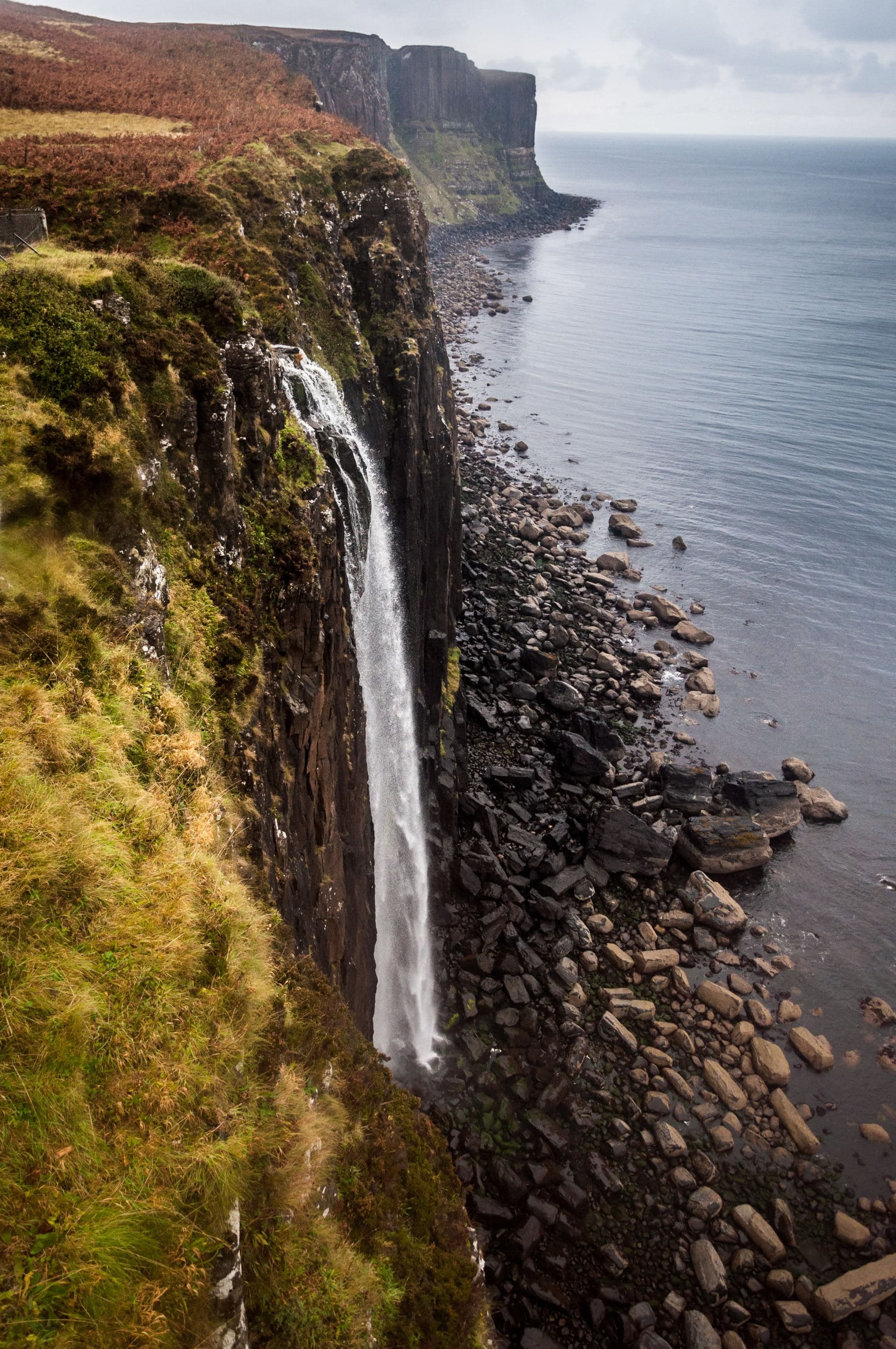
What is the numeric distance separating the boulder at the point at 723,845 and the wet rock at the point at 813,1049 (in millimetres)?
6664

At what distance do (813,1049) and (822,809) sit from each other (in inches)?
495

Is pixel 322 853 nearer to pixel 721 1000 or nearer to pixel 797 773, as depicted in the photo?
pixel 721 1000

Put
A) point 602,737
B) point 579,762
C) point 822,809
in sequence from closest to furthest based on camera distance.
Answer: point 579,762
point 822,809
point 602,737

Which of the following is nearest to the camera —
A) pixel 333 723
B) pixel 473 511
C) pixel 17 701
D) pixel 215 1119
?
pixel 215 1119

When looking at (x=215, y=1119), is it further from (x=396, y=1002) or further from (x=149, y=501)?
(x=396, y=1002)

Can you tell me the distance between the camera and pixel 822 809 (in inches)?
1293

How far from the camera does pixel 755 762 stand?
35469 mm

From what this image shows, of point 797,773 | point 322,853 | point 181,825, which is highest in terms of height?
point 181,825

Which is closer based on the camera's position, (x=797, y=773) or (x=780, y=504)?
(x=797, y=773)

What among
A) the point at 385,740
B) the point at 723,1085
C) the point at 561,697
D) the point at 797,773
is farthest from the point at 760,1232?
the point at 561,697

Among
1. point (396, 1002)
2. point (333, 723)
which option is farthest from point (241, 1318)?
point (396, 1002)

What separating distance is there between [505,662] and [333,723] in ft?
68.6

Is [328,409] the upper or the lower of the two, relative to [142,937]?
upper

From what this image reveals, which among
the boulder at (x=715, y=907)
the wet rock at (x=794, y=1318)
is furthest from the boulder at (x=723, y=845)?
the wet rock at (x=794, y=1318)
